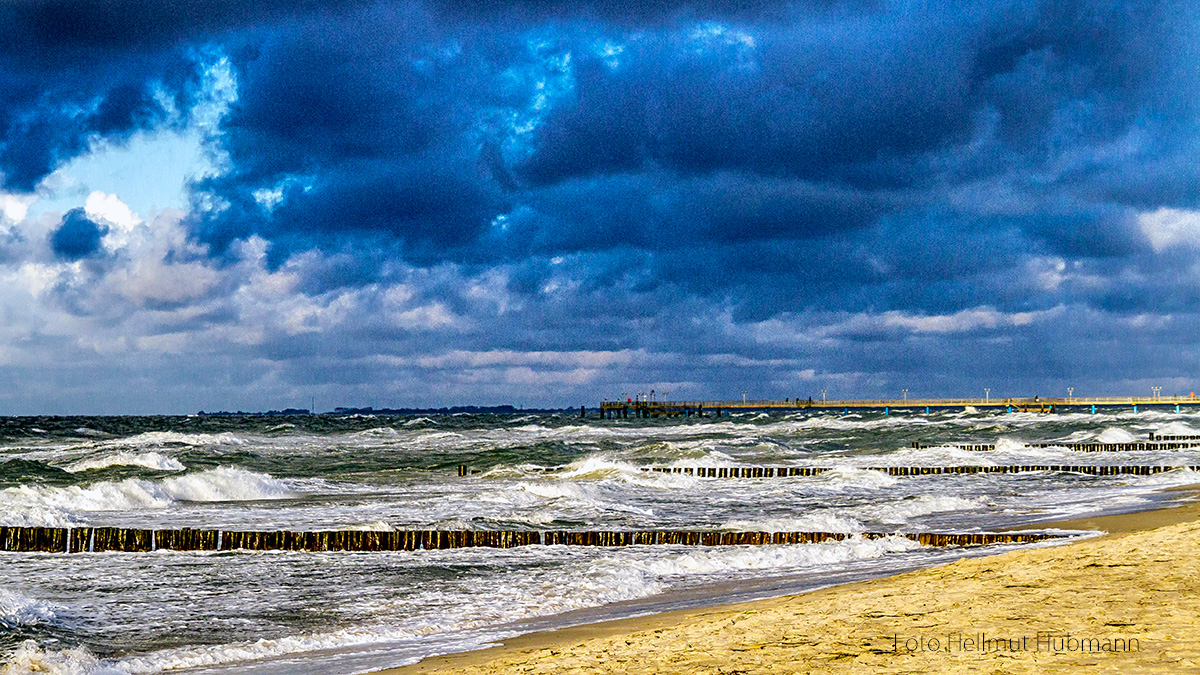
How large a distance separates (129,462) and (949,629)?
136 feet

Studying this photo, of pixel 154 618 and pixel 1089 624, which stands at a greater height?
pixel 1089 624

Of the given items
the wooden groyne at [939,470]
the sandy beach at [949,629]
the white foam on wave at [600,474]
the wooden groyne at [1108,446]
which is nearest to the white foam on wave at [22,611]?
the sandy beach at [949,629]

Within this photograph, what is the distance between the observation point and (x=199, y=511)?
81.0 ft

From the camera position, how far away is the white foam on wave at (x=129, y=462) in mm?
41766

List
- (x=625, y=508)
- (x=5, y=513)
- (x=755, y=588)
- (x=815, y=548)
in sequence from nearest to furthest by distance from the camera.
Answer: (x=755, y=588) < (x=815, y=548) < (x=5, y=513) < (x=625, y=508)

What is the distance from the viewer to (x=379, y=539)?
17.9m

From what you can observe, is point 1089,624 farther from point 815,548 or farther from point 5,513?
point 5,513

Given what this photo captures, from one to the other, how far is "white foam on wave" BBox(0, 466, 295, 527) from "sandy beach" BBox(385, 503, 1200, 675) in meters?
14.0

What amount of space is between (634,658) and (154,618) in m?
6.58

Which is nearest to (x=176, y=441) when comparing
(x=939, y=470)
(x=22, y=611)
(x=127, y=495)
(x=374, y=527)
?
(x=127, y=495)

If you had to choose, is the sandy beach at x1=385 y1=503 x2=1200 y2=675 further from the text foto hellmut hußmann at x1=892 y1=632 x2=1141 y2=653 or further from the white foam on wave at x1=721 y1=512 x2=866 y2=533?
the white foam on wave at x1=721 y1=512 x2=866 y2=533

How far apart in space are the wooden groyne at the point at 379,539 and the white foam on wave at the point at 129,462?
24616 mm

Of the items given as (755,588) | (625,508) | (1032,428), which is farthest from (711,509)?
(1032,428)

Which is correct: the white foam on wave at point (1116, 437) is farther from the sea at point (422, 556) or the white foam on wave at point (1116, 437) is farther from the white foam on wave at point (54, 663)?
the white foam on wave at point (54, 663)
